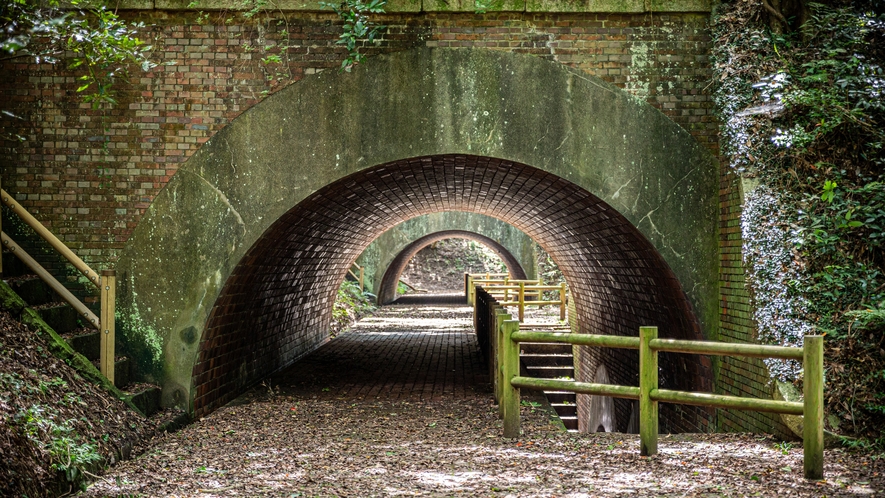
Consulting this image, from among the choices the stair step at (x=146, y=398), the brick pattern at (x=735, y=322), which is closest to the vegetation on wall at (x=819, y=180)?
the brick pattern at (x=735, y=322)

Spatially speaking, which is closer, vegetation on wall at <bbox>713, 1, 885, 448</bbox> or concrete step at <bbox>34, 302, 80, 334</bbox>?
vegetation on wall at <bbox>713, 1, 885, 448</bbox>

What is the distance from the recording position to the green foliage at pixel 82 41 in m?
6.30

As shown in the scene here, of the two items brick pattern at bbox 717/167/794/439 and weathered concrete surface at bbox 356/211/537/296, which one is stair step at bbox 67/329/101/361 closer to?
brick pattern at bbox 717/167/794/439

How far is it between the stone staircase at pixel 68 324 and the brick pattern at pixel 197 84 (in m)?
0.51

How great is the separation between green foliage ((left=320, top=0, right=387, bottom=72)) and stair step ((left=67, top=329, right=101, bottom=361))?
3442mm

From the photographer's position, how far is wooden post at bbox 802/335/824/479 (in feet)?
15.2

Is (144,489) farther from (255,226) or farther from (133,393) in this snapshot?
(255,226)

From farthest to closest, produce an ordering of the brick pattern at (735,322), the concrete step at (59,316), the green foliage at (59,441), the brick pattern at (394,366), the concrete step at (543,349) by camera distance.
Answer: the concrete step at (543,349)
the brick pattern at (394,366)
the concrete step at (59,316)
the brick pattern at (735,322)
the green foliage at (59,441)

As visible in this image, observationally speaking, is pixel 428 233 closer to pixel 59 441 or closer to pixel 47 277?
pixel 47 277

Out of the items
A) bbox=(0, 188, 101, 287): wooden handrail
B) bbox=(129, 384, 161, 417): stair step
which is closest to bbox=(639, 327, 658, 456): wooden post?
bbox=(129, 384, 161, 417): stair step

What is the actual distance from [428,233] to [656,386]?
62.4 ft

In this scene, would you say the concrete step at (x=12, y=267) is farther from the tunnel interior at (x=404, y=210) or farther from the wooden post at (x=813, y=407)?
the wooden post at (x=813, y=407)

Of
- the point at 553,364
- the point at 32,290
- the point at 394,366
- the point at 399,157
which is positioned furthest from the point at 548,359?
the point at 32,290

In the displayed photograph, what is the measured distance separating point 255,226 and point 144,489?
117 inches
